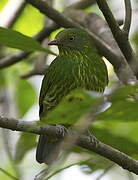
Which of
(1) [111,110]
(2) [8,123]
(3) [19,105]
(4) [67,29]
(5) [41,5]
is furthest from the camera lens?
(3) [19,105]

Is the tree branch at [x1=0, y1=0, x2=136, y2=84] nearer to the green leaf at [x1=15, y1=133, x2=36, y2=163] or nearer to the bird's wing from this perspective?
the bird's wing

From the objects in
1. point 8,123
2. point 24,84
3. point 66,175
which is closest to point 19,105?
point 24,84

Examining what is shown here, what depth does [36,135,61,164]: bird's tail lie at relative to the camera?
4.29 meters

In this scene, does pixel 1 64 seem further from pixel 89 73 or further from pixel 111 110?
pixel 111 110

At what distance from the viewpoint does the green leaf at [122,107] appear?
6.17 ft

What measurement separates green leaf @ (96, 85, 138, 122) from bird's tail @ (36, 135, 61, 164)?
7.23ft

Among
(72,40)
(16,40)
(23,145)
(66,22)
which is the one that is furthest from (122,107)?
(72,40)

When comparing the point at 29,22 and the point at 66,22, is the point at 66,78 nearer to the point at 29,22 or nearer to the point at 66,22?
the point at 66,22

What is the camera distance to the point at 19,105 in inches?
211

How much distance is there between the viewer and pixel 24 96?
5449mm

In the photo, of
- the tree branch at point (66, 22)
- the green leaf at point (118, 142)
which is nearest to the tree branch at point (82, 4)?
the tree branch at point (66, 22)

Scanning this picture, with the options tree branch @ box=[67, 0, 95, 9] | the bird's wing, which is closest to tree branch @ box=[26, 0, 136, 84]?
the bird's wing

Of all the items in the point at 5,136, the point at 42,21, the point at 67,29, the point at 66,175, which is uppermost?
the point at 67,29

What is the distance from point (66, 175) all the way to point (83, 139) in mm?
3613
